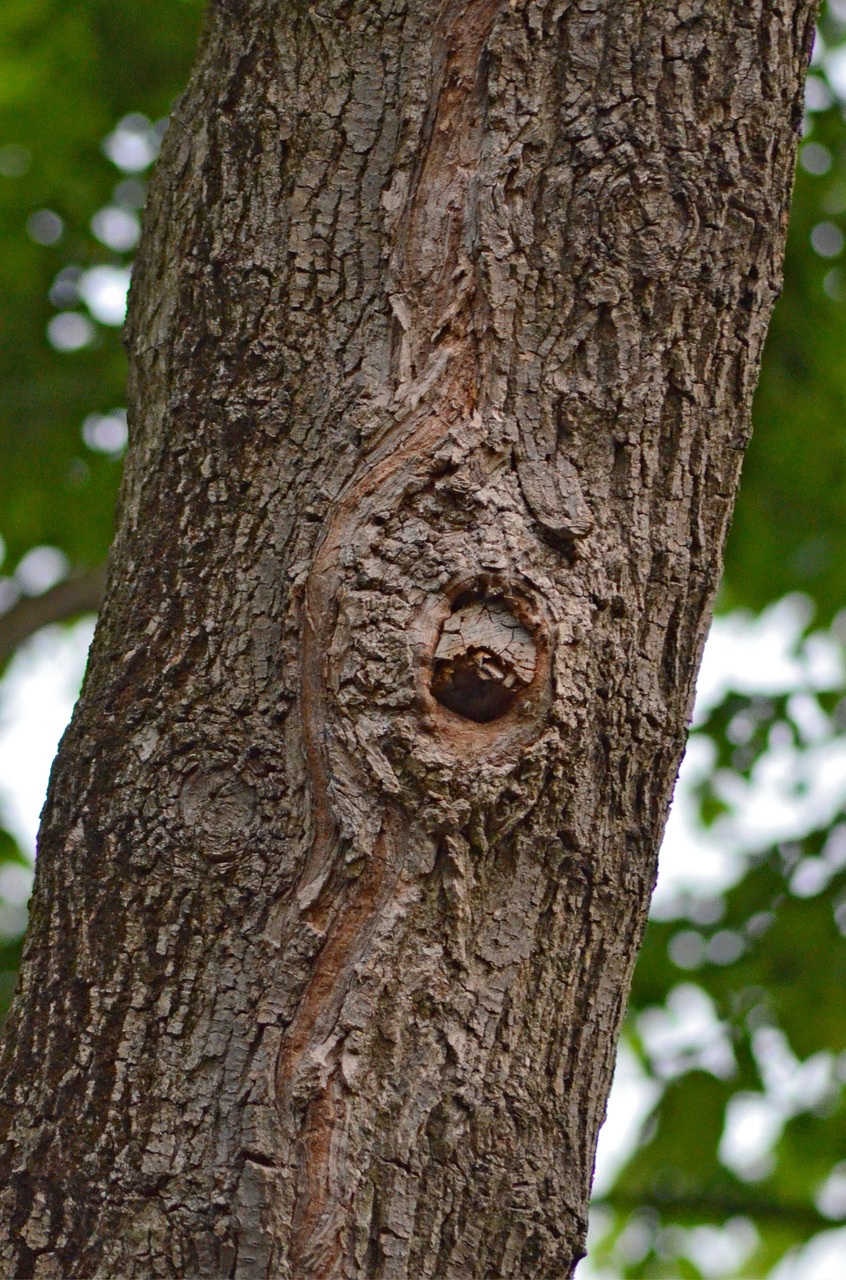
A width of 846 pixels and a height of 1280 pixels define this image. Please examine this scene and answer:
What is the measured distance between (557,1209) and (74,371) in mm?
3847

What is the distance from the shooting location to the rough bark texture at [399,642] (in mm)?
1342

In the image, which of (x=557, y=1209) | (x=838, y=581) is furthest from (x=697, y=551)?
(x=838, y=581)

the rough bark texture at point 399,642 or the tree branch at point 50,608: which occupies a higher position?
the tree branch at point 50,608

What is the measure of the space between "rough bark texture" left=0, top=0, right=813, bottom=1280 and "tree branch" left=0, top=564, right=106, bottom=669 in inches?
148

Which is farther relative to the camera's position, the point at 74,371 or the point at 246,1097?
the point at 74,371

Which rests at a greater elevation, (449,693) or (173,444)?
(173,444)

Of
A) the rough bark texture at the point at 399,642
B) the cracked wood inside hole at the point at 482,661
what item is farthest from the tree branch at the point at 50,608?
the cracked wood inside hole at the point at 482,661

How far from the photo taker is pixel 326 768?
4.58 ft

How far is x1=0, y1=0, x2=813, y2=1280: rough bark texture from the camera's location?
134cm

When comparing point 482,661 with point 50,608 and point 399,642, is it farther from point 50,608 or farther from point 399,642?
point 50,608

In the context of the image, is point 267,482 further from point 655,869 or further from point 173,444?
point 655,869

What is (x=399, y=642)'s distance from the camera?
138 centimetres

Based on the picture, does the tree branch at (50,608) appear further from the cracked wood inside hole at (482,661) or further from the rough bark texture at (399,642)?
the cracked wood inside hole at (482,661)

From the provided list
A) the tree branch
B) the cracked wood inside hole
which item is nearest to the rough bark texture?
the cracked wood inside hole
